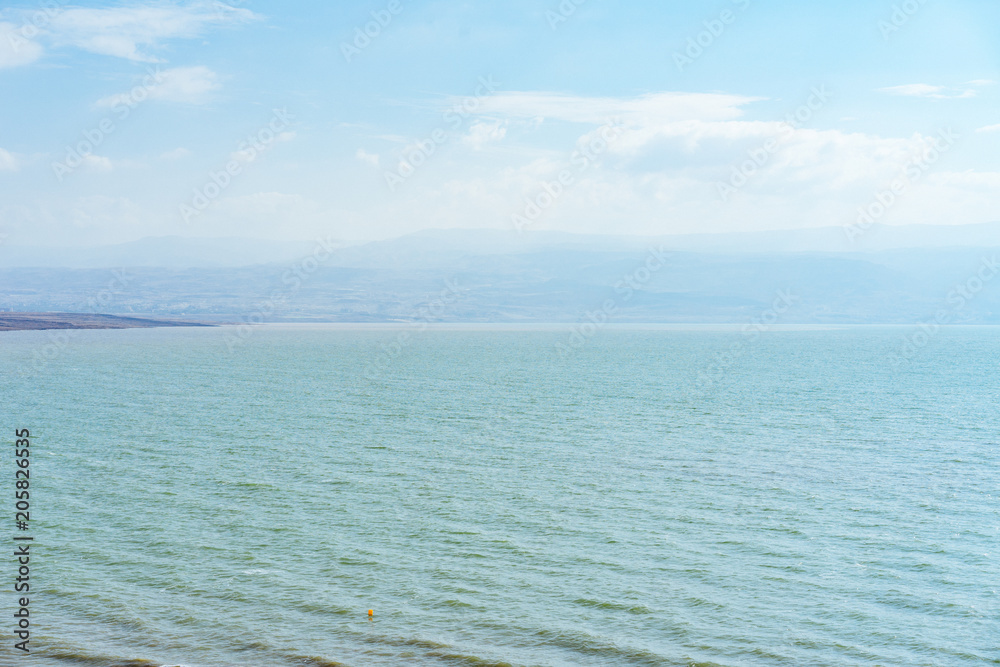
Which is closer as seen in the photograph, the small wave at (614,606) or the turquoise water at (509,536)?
the turquoise water at (509,536)

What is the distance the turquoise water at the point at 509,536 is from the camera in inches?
880

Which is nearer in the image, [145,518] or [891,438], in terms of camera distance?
[145,518]

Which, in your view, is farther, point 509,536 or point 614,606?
point 509,536

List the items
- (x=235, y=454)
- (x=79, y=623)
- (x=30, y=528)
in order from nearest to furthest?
1. (x=79, y=623)
2. (x=30, y=528)
3. (x=235, y=454)

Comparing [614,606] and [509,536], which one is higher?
[509,536]

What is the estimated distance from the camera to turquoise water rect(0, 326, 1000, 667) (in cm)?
2236

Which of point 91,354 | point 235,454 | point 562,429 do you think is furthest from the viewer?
point 91,354

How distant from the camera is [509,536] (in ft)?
103

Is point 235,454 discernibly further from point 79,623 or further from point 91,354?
point 91,354

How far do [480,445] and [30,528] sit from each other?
2654 cm

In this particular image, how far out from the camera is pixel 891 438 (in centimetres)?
5431

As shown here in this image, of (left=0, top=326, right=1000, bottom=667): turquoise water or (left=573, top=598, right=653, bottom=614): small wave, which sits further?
(left=573, top=598, right=653, bottom=614): small wave

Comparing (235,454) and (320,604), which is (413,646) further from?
(235,454)

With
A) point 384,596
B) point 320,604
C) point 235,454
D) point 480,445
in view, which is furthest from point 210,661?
point 480,445
